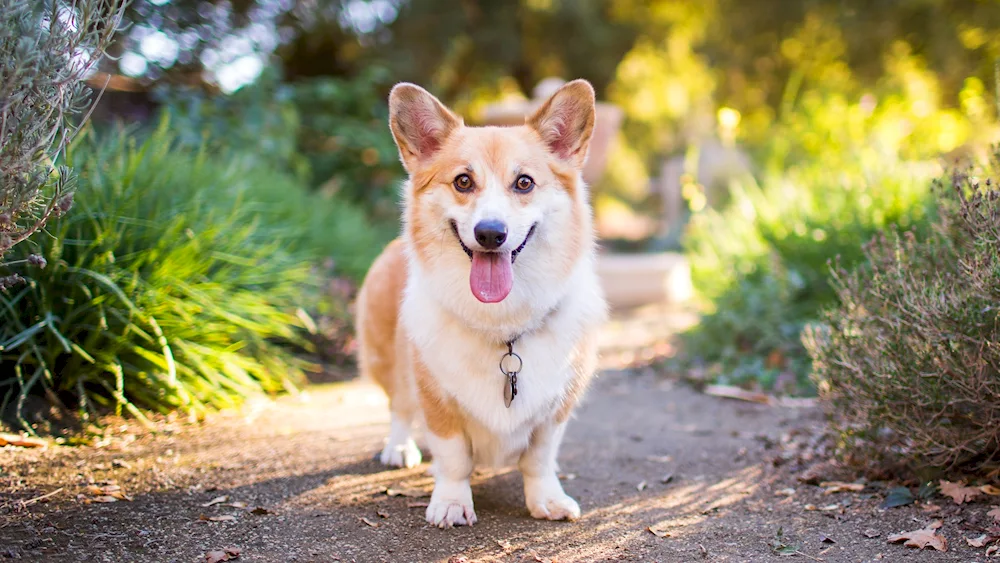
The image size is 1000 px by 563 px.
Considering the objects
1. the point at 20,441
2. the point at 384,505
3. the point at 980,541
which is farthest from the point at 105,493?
the point at 980,541

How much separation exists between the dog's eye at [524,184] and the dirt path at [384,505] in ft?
3.98

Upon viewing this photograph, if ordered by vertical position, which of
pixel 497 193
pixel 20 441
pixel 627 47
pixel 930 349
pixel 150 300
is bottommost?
pixel 20 441

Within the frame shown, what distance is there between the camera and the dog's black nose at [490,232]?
2453 millimetres

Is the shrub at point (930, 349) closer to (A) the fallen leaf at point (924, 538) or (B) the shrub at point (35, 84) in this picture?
(A) the fallen leaf at point (924, 538)

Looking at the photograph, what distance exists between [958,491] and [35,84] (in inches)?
127

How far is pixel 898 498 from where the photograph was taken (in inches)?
108

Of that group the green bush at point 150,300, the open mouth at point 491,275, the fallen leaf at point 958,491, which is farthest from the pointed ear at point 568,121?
the green bush at point 150,300

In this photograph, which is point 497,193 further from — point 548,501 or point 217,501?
point 217,501

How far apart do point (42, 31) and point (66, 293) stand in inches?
66.0

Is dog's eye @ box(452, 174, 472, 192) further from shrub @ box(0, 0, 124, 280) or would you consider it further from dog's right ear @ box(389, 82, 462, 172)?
shrub @ box(0, 0, 124, 280)

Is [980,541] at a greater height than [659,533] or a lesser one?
greater

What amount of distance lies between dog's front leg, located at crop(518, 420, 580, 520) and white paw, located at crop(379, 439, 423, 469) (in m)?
0.70

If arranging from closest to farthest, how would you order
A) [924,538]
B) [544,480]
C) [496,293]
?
[924,538], [496,293], [544,480]

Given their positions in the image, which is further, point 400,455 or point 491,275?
point 400,455
